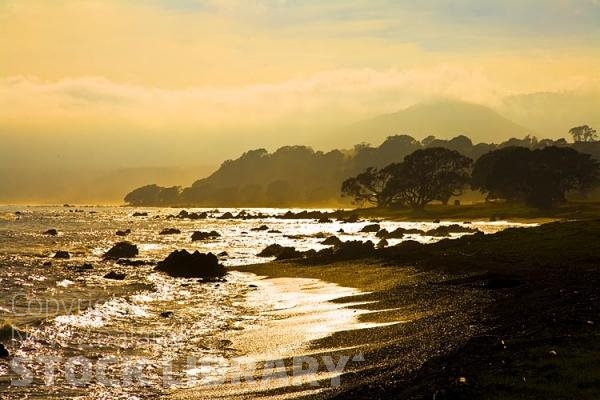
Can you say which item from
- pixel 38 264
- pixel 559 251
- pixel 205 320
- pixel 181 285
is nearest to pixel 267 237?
pixel 38 264

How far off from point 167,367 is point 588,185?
426 feet

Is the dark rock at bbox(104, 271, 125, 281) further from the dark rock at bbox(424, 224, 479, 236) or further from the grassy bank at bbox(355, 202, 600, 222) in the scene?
the grassy bank at bbox(355, 202, 600, 222)

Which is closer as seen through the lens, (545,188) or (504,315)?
(504,315)

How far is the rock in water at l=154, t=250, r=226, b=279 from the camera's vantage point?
45406 millimetres

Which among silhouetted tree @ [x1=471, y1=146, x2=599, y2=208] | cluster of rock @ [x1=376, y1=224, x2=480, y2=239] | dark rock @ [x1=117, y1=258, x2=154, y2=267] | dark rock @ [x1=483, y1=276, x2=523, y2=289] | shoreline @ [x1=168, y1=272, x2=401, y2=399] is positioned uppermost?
silhouetted tree @ [x1=471, y1=146, x2=599, y2=208]

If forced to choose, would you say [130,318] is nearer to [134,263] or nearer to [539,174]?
[134,263]

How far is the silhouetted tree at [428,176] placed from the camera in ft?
493

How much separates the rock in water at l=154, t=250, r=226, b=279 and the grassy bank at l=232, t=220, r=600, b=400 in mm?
8880

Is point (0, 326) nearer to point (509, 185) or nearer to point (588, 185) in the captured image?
point (509, 185)

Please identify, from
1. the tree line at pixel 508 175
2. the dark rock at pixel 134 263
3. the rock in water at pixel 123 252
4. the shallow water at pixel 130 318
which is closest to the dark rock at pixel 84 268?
the shallow water at pixel 130 318

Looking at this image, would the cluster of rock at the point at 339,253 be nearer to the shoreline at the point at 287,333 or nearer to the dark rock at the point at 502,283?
the shoreline at the point at 287,333

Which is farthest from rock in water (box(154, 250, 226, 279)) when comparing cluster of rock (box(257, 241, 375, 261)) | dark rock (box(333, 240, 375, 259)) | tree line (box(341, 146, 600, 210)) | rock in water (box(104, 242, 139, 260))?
tree line (box(341, 146, 600, 210))

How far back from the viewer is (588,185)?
13138cm

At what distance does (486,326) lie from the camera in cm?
1867
